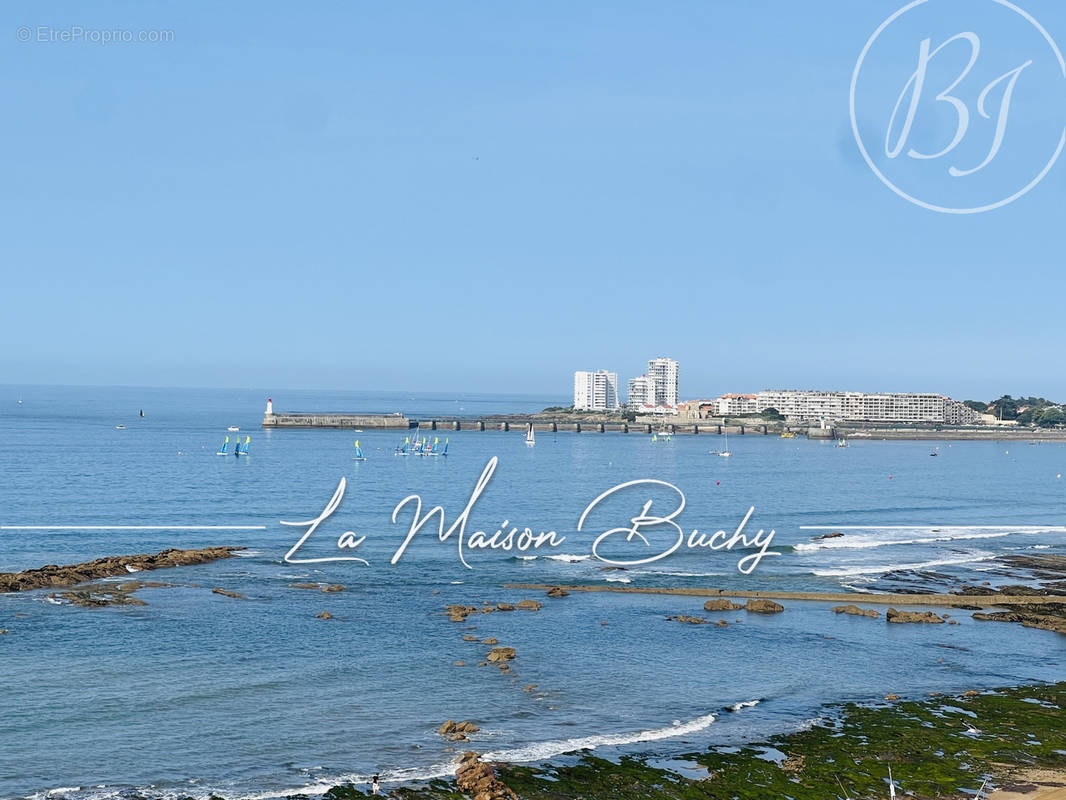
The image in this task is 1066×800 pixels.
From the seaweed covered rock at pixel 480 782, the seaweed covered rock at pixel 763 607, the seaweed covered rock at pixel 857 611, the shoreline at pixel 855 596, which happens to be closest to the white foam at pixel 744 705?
the seaweed covered rock at pixel 480 782

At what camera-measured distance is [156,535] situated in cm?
6931

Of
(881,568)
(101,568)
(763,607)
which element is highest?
(101,568)

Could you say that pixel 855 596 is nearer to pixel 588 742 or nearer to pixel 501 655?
pixel 501 655

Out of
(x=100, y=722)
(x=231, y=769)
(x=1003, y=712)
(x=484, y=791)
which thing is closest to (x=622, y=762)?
(x=484, y=791)

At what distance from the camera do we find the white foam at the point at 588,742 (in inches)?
1142

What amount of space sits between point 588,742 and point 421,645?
1263cm

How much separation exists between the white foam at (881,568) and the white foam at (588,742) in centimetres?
3030

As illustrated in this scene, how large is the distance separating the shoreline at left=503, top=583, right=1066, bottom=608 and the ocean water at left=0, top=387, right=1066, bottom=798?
1687 mm

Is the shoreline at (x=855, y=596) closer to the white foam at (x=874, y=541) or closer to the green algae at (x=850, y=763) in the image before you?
the white foam at (x=874, y=541)

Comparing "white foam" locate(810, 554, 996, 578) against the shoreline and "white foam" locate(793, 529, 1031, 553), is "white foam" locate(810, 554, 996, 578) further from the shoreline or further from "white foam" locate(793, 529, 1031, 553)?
"white foam" locate(793, 529, 1031, 553)

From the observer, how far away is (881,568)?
63312 millimetres

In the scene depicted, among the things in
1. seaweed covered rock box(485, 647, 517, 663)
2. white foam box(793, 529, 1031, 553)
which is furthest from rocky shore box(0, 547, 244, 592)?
white foam box(793, 529, 1031, 553)

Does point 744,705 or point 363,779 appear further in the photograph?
point 744,705

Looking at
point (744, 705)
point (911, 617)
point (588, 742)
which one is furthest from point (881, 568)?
point (588, 742)
